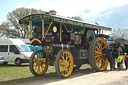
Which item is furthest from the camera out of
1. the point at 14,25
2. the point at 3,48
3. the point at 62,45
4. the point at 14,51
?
the point at 14,25

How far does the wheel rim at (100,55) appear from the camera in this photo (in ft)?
31.3

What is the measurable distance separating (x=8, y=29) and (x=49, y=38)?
28.9 metres

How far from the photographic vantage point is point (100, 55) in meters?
9.70

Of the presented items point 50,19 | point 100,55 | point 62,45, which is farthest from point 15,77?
point 100,55

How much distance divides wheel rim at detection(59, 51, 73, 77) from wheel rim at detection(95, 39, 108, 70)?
2007 millimetres

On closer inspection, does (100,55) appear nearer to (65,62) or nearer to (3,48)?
(65,62)

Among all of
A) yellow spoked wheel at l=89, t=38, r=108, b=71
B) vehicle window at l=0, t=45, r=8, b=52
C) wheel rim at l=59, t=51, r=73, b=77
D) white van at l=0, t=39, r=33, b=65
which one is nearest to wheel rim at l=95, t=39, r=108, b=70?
yellow spoked wheel at l=89, t=38, r=108, b=71

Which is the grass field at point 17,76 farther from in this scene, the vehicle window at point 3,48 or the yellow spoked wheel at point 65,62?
the vehicle window at point 3,48

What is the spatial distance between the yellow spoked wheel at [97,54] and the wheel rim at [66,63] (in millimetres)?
1501

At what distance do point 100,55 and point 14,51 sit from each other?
7.35 metres

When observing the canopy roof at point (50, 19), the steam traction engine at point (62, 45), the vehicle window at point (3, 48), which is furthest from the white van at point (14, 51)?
the canopy roof at point (50, 19)

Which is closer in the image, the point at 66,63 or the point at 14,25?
the point at 66,63

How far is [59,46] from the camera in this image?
7.92m

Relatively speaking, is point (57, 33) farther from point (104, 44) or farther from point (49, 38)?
point (104, 44)
